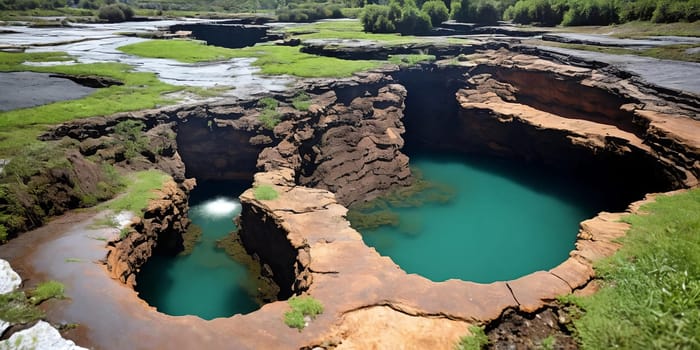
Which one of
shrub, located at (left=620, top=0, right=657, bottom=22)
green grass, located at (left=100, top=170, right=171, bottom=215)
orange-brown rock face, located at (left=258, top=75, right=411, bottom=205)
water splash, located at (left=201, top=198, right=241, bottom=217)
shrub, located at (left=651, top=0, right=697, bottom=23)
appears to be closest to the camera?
green grass, located at (left=100, top=170, right=171, bottom=215)

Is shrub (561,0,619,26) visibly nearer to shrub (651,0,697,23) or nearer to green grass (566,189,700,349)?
shrub (651,0,697,23)

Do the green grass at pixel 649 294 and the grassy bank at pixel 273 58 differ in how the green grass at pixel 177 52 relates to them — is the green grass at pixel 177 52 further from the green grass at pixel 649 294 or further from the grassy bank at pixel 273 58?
the green grass at pixel 649 294

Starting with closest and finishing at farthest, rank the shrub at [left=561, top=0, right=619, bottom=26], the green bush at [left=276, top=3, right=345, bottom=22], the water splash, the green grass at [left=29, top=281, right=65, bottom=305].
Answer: the green grass at [left=29, top=281, right=65, bottom=305] < the water splash < the shrub at [left=561, top=0, right=619, bottom=26] < the green bush at [left=276, top=3, right=345, bottom=22]

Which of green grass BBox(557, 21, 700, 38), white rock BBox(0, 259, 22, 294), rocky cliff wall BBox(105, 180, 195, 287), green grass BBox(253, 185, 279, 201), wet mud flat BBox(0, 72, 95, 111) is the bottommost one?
rocky cliff wall BBox(105, 180, 195, 287)

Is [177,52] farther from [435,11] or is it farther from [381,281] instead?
[381,281]

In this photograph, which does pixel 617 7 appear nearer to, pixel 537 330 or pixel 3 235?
pixel 537 330

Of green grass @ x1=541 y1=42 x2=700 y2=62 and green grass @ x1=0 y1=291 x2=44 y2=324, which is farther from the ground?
green grass @ x1=541 y1=42 x2=700 y2=62

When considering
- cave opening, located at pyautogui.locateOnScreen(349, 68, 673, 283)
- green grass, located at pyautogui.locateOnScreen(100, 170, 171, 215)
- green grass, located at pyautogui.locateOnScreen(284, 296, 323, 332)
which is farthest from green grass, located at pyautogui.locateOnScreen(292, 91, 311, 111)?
green grass, located at pyautogui.locateOnScreen(284, 296, 323, 332)
